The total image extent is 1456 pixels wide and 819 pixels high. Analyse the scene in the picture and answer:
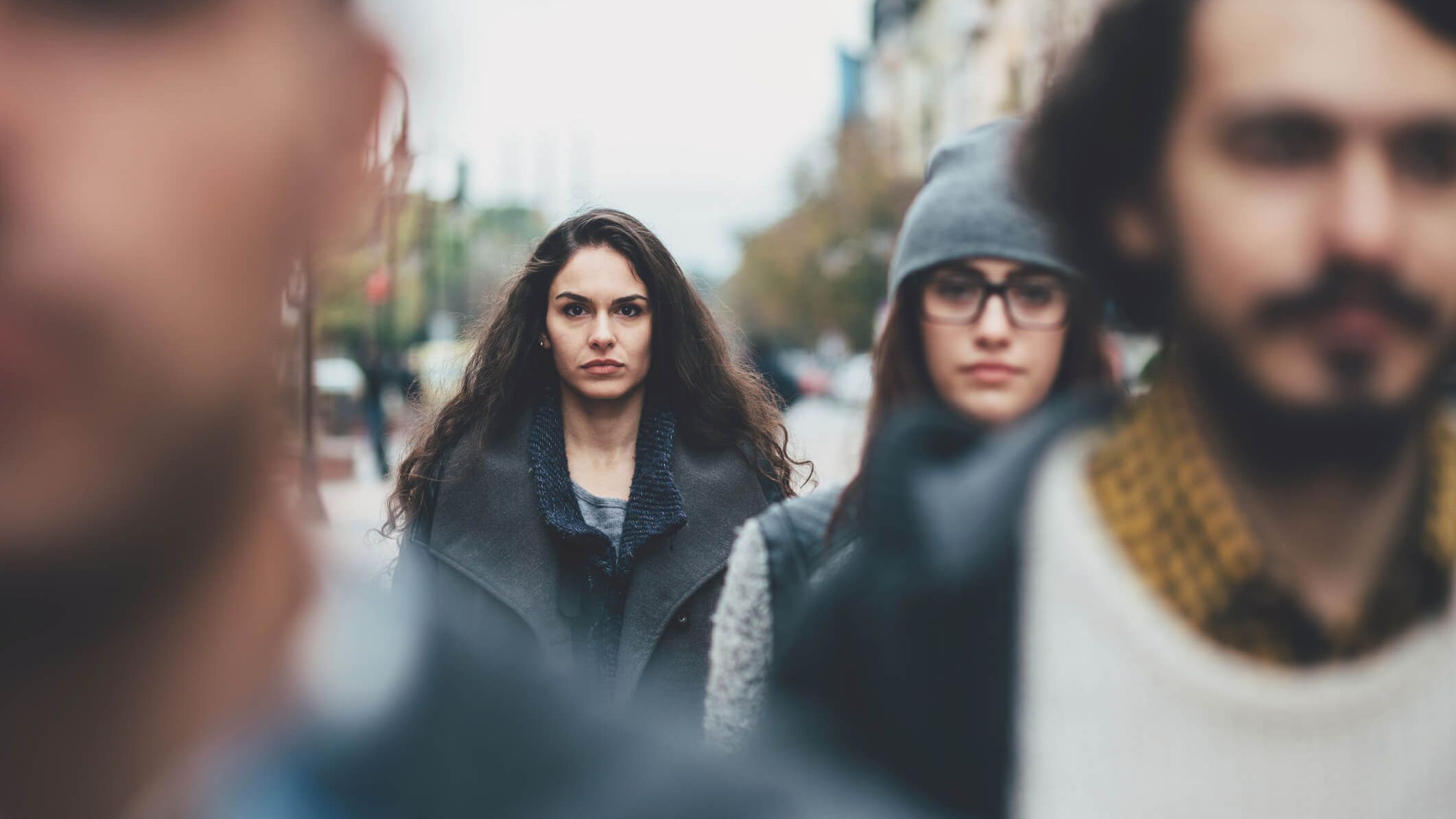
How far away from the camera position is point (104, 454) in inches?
26.9

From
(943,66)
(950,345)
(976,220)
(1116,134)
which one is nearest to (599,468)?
(950,345)

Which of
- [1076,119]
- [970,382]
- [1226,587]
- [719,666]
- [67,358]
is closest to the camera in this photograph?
[67,358]

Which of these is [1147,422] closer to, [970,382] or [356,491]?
[970,382]

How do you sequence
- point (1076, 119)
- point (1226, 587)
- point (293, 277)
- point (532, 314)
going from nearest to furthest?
point (293, 277) < point (1226, 587) < point (1076, 119) < point (532, 314)

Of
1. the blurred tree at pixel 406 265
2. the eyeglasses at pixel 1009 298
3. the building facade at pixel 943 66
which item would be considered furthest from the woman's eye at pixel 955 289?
the building facade at pixel 943 66

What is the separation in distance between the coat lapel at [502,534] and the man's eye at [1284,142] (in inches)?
89.3

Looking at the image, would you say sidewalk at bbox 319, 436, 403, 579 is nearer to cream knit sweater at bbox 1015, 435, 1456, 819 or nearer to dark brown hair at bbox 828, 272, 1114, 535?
cream knit sweater at bbox 1015, 435, 1456, 819

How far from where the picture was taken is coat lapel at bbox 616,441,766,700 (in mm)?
3033

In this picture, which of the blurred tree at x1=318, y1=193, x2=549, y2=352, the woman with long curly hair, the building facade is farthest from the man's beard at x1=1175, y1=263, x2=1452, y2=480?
the building facade

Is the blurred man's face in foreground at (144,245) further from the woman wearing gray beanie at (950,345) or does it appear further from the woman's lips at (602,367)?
the woman's lips at (602,367)

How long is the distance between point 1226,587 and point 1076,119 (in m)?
0.45

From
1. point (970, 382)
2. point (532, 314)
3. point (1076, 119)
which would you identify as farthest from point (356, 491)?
point (1076, 119)

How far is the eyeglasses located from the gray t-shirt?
1.26m

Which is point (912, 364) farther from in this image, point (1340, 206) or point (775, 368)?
point (775, 368)
